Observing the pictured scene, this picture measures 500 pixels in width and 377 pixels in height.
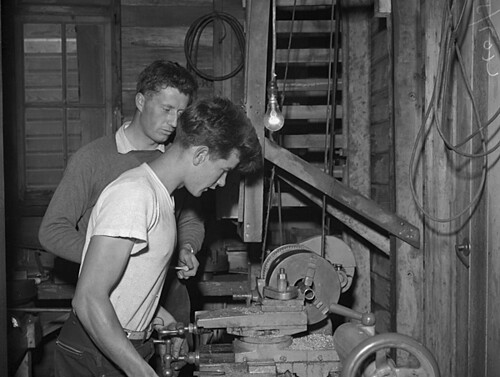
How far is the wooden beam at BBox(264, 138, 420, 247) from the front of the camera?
2.84 m

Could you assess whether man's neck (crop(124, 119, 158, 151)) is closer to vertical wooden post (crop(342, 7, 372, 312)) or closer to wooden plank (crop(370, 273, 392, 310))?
vertical wooden post (crop(342, 7, 372, 312))

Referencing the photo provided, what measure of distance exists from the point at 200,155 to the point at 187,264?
2.31 ft

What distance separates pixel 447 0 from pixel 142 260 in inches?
68.0

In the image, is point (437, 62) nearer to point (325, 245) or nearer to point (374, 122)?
point (374, 122)

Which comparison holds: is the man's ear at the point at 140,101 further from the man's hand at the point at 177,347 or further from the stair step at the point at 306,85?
the man's hand at the point at 177,347

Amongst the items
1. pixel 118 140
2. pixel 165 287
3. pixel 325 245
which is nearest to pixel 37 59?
pixel 118 140

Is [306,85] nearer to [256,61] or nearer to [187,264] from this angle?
[256,61]

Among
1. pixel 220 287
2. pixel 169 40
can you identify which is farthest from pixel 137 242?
pixel 169 40

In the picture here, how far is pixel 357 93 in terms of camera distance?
3.58m

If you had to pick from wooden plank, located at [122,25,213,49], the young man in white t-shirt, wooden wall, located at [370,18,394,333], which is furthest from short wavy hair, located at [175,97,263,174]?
wooden plank, located at [122,25,213,49]

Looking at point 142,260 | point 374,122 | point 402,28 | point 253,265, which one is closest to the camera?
point 142,260

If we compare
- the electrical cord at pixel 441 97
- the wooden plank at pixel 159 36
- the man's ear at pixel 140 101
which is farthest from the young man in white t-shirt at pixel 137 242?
the wooden plank at pixel 159 36

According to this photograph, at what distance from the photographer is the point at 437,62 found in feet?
9.36

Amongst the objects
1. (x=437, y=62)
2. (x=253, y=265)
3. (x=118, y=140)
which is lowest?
(x=253, y=265)
